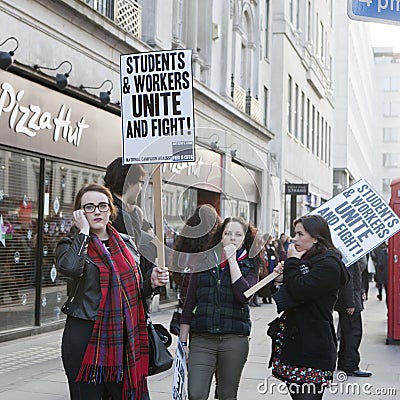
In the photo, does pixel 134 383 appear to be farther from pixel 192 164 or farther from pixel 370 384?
pixel 370 384

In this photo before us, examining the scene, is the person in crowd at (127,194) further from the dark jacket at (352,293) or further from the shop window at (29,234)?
the shop window at (29,234)

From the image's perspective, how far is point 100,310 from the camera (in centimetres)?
439

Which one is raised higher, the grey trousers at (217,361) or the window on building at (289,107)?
the window on building at (289,107)

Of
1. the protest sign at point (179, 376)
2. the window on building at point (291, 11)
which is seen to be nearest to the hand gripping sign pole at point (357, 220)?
the protest sign at point (179, 376)

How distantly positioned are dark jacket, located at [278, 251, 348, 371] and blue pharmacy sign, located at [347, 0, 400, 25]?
64.4 inches

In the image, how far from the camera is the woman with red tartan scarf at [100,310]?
14.3ft

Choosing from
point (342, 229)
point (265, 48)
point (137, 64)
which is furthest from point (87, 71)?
point (265, 48)

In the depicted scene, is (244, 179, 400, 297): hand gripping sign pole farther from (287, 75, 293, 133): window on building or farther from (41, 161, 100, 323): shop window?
(287, 75, 293, 133): window on building

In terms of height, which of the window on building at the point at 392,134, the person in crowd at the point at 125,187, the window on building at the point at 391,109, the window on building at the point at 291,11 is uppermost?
the window on building at the point at 391,109

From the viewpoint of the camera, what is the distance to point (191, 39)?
19.6 meters

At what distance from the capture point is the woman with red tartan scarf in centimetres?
437

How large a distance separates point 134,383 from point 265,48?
24.8 m

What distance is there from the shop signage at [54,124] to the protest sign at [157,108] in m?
5.61

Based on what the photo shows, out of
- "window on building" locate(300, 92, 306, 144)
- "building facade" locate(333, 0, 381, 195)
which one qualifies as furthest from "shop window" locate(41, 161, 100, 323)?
"building facade" locate(333, 0, 381, 195)
